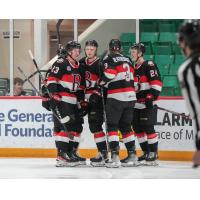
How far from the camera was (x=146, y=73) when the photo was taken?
7.77m

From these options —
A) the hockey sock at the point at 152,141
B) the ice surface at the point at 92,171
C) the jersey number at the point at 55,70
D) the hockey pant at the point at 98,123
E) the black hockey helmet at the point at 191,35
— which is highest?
the black hockey helmet at the point at 191,35

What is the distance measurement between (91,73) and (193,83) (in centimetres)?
397

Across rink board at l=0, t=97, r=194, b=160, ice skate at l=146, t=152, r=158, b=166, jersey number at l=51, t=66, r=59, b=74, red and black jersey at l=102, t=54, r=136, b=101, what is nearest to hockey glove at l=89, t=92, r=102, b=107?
red and black jersey at l=102, t=54, r=136, b=101

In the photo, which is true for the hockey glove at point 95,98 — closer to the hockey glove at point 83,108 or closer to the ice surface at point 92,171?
the hockey glove at point 83,108

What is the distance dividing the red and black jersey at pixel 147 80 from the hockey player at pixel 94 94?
0.43 meters

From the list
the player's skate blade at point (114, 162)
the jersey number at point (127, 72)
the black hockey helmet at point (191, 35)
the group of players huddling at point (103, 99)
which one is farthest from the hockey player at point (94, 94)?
the black hockey helmet at point (191, 35)

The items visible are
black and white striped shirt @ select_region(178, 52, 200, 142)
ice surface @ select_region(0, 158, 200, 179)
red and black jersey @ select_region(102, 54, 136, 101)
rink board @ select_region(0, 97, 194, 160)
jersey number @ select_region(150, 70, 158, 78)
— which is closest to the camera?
black and white striped shirt @ select_region(178, 52, 200, 142)

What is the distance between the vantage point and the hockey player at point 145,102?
7.74 meters

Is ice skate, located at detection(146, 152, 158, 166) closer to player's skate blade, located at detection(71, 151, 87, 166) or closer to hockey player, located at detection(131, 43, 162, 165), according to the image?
hockey player, located at detection(131, 43, 162, 165)

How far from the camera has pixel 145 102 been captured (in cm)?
784

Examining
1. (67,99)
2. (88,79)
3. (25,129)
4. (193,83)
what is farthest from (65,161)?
(193,83)

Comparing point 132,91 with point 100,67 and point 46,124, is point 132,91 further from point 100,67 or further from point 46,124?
point 46,124

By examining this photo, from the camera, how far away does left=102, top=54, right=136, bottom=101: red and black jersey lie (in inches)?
291

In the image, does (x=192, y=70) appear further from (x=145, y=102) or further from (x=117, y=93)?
(x=145, y=102)
